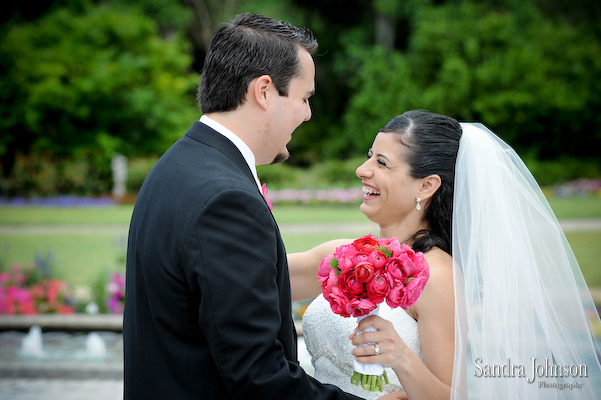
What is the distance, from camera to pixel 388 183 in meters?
2.90

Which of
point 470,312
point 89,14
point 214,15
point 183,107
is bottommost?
point 470,312

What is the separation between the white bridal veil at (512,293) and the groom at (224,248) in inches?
32.2

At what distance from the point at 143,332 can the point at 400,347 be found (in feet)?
3.21

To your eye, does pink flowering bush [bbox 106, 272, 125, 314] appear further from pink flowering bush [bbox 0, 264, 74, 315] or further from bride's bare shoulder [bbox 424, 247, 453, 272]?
bride's bare shoulder [bbox 424, 247, 453, 272]

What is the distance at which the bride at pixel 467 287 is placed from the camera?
2506 millimetres

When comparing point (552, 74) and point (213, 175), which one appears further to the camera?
point (552, 74)

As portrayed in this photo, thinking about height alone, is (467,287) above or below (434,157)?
below

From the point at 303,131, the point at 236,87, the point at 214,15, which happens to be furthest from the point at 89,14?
the point at 236,87

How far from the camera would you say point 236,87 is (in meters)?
2.05

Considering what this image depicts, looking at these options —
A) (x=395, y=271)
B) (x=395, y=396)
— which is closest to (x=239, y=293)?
(x=395, y=271)

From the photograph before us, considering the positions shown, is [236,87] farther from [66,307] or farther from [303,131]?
[303,131]

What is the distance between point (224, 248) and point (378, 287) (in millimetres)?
626

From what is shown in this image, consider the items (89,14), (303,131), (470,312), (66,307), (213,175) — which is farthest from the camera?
(303,131)

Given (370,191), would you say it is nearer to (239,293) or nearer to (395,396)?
(395,396)
